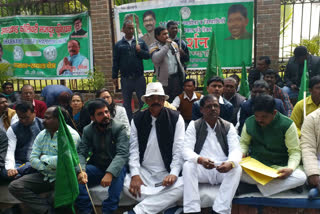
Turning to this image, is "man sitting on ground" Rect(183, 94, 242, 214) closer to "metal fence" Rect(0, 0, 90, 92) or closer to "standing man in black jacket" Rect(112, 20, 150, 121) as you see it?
"standing man in black jacket" Rect(112, 20, 150, 121)

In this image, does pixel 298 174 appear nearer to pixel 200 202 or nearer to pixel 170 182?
pixel 200 202

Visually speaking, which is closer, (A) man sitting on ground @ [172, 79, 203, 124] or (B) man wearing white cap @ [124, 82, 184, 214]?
(B) man wearing white cap @ [124, 82, 184, 214]

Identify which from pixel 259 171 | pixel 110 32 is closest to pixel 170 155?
pixel 259 171

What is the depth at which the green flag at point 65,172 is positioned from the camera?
3012mm

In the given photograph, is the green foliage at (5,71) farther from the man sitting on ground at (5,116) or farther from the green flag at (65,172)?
the green flag at (65,172)

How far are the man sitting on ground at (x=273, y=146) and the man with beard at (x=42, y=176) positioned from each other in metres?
2.03

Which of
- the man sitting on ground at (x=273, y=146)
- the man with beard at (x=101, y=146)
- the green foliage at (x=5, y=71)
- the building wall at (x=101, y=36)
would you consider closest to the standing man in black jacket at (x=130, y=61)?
the building wall at (x=101, y=36)

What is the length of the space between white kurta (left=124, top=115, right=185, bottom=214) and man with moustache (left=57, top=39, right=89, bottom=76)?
432cm

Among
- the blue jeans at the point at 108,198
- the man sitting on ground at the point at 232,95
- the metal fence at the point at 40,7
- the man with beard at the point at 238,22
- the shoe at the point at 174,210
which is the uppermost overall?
the metal fence at the point at 40,7

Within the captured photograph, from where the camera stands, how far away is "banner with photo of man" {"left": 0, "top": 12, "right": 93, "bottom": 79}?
24.0 ft

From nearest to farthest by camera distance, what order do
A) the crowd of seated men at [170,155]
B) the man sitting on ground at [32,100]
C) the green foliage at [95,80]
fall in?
1. the crowd of seated men at [170,155]
2. the man sitting on ground at [32,100]
3. the green foliage at [95,80]

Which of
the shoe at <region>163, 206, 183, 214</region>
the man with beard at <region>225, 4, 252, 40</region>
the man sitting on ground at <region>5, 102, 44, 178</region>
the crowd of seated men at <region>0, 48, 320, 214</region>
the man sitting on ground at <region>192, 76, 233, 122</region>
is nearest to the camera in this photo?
the crowd of seated men at <region>0, 48, 320, 214</region>

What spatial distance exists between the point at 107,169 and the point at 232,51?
4.55 meters

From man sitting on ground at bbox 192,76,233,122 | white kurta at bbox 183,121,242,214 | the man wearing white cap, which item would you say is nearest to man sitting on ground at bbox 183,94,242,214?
white kurta at bbox 183,121,242,214
